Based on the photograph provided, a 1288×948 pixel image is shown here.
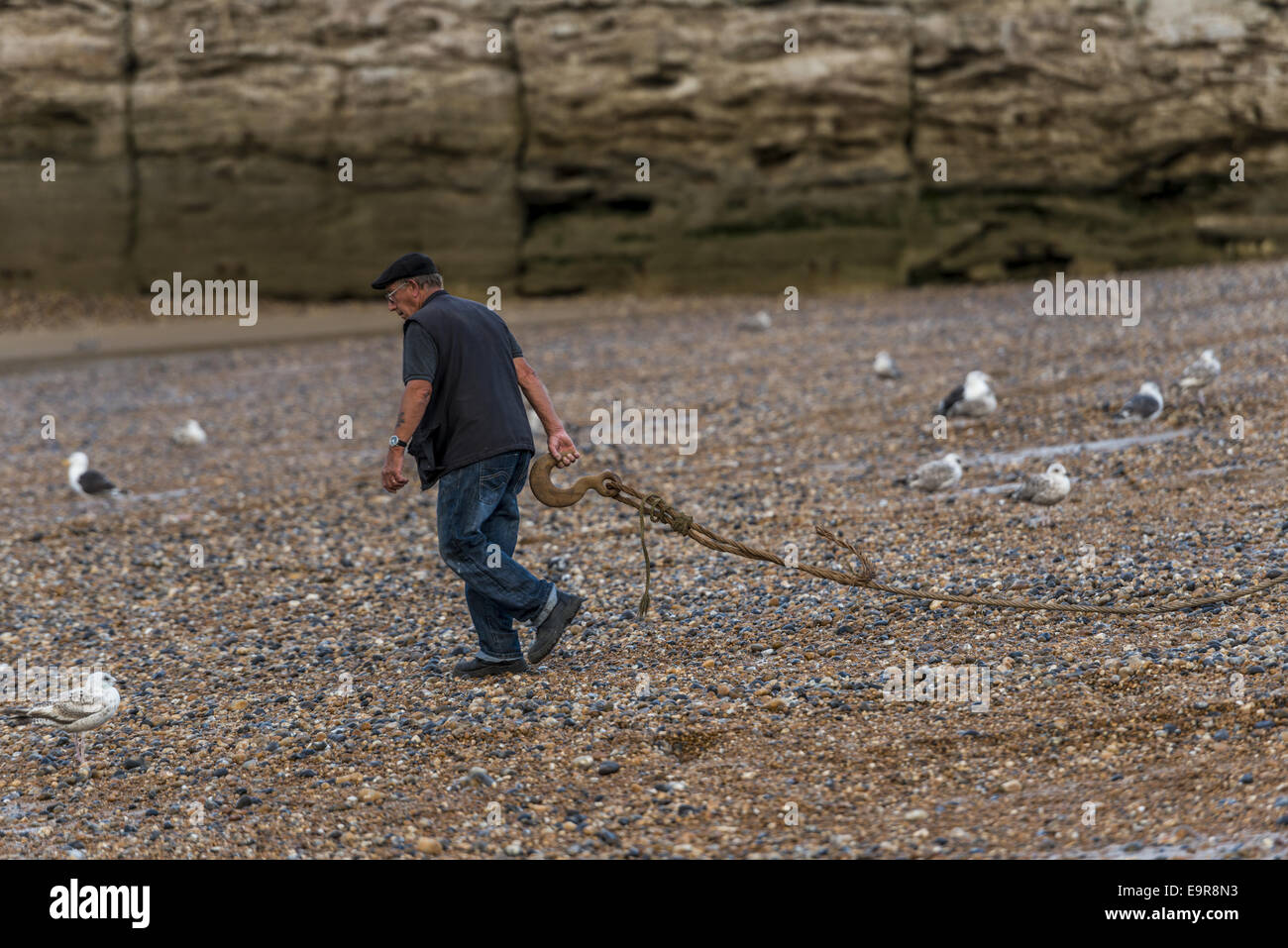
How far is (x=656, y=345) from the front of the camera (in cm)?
1686

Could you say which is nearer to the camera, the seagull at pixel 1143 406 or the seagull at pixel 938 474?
the seagull at pixel 938 474

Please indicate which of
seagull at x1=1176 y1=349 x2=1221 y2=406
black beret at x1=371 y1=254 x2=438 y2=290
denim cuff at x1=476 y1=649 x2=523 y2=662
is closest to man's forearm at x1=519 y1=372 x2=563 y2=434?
black beret at x1=371 y1=254 x2=438 y2=290

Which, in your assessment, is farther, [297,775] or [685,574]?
[685,574]

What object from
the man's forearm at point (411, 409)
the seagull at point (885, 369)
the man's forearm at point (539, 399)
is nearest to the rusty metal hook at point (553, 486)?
the man's forearm at point (539, 399)

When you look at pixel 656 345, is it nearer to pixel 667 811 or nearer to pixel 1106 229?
pixel 1106 229

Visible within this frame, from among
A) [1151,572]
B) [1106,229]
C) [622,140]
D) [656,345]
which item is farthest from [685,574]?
[1106,229]

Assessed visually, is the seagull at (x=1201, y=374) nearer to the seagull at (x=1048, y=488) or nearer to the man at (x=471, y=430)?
the seagull at (x=1048, y=488)

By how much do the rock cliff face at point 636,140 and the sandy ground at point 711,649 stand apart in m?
7.84

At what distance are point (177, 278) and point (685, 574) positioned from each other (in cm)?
1534

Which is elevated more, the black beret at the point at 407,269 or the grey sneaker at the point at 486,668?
the black beret at the point at 407,269

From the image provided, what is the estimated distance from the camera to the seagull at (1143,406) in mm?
10125

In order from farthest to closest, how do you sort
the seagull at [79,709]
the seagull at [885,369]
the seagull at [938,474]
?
1. the seagull at [885,369]
2. the seagull at [938,474]
3. the seagull at [79,709]

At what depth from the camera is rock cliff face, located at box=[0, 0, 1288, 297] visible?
19.8 meters

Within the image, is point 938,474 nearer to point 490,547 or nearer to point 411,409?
point 490,547
